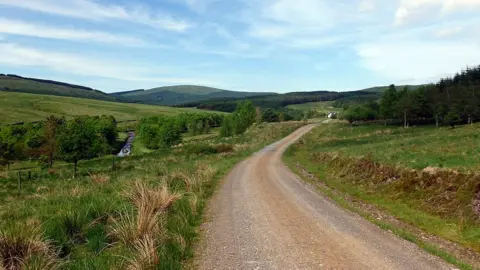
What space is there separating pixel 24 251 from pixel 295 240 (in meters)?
6.65

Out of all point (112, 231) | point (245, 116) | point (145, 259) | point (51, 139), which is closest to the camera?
point (145, 259)

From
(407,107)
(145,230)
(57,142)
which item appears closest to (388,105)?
(407,107)

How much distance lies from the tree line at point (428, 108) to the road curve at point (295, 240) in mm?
69662

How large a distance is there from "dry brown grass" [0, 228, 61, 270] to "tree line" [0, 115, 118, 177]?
141 ft

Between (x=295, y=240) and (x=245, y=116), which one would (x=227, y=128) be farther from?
(x=295, y=240)

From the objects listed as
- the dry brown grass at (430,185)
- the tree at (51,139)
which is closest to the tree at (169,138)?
the tree at (51,139)

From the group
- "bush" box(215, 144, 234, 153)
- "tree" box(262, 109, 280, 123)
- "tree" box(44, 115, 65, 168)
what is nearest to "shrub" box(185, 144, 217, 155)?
"bush" box(215, 144, 234, 153)

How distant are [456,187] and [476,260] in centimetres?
613

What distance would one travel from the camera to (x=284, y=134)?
270 feet

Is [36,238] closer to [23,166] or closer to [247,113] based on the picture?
[23,166]

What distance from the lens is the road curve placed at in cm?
861

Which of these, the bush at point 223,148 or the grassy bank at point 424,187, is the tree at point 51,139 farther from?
the grassy bank at point 424,187

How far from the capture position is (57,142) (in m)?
62.6

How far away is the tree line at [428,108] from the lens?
7956cm
